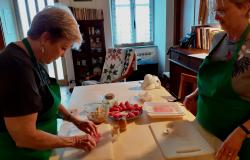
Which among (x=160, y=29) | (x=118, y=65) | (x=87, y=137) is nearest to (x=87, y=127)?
(x=87, y=137)

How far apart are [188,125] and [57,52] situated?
771 mm

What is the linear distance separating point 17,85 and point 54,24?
0.28 metres

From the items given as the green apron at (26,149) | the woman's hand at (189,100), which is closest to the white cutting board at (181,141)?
the woman's hand at (189,100)

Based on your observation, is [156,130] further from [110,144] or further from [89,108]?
[89,108]

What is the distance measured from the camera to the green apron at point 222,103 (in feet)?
3.16

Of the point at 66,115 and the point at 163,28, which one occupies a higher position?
the point at 163,28

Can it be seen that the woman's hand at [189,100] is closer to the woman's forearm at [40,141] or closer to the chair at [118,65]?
the woman's forearm at [40,141]

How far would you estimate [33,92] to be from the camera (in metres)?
0.80

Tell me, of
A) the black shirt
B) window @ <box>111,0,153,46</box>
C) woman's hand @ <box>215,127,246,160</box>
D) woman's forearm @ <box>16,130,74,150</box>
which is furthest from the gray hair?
window @ <box>111,0,153,46</box>

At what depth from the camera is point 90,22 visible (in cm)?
395

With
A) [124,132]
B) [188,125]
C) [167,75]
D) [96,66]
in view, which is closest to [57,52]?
[124,132]

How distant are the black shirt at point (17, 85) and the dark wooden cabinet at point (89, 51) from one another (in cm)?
324

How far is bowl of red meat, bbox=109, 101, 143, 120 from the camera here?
1292mm

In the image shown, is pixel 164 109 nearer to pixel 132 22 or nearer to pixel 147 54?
pixel 147 54
